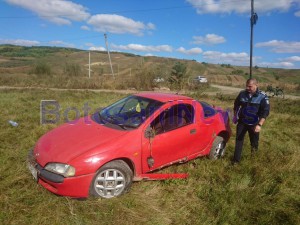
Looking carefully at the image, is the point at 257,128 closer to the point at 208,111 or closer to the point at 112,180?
the point at 208,111

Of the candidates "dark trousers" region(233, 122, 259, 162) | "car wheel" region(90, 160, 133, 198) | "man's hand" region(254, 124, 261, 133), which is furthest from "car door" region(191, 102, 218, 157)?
"car wheel" region(90, 160, 133, 198)

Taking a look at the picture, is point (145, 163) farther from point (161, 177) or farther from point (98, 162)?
point (98, 162)

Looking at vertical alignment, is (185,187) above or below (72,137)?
below

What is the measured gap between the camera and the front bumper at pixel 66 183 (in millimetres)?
3537

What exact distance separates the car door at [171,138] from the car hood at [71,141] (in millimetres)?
549

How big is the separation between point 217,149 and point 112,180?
2764 millimetres

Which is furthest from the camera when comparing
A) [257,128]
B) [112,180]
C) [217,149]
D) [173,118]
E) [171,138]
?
[217,149]

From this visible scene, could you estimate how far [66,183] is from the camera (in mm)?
3533

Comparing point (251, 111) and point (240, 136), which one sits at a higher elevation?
point (251, 111)

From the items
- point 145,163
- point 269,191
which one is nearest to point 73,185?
point 145,163

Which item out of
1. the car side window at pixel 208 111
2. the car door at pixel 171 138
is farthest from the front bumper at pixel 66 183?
the car side window at pixel 208 111

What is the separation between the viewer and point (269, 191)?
4426mm

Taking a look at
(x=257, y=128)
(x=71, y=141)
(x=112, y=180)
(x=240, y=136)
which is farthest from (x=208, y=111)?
(x=71, y=141)

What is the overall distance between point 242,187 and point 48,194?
121 inches
